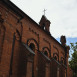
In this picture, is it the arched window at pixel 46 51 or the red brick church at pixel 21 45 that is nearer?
the red brick church at pixel 21 45

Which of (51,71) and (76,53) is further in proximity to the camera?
(76,53)

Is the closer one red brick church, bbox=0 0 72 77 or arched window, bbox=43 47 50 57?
red brick church, bbox=0 0 72 77

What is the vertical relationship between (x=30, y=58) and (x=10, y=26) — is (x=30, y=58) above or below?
below

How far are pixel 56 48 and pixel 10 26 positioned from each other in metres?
10.7

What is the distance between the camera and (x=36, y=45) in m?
12.4

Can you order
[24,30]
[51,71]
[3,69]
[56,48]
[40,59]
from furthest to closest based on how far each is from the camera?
[56,48] < [51,71] < [40,59] < [24,30] < [3,69]

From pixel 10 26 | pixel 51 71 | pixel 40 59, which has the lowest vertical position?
pixel 51 71

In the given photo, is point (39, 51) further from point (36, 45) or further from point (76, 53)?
point (76, 53)

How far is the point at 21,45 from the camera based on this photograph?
32.2 ft

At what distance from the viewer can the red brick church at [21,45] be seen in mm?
7293

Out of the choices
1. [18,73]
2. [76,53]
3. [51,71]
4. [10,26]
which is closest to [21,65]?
[18,73]

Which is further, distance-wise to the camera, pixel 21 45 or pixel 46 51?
pixel 46 51

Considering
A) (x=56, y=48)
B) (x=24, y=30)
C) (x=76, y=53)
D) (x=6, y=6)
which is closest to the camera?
(x=6, y=6)

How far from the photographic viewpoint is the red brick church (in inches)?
287
